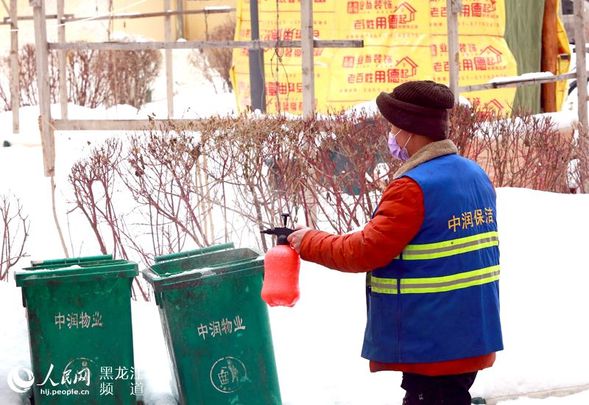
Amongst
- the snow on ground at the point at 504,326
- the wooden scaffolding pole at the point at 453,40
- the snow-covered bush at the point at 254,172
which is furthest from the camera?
the wooden scaffolding pole at the point at 453,40

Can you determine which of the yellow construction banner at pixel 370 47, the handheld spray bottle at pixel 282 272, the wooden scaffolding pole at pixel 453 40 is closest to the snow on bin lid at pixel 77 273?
→ the handheld spray bottle at pixel 282 272

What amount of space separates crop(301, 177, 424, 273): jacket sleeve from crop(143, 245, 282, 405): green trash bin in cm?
151

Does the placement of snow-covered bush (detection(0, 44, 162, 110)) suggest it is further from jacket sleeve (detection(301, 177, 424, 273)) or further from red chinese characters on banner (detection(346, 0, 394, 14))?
jacket sleeve (detection(301, 177, 424, 273))

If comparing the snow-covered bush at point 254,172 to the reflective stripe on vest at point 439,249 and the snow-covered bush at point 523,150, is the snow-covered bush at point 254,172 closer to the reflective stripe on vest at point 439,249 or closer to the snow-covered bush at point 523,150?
the snow-covered bush at point 523,150

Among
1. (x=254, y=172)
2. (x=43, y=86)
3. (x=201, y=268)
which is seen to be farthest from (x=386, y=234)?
(x=43, y=86)

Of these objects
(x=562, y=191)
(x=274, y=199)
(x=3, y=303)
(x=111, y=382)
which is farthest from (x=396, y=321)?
(x=562, y=191)

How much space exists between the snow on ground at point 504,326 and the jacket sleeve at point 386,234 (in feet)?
7.31

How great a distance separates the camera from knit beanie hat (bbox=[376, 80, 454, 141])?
13.6 ft

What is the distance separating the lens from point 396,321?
13.5 feet

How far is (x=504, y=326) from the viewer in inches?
271

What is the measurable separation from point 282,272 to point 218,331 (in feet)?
4.29

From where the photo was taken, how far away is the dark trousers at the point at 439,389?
4117mm

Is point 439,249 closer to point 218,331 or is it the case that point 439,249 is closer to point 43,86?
point 218,331

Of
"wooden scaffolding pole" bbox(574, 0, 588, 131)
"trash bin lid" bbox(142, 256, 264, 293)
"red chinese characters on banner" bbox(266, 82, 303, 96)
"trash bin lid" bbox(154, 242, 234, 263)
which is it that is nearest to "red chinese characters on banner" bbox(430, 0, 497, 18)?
"red chinese characters on banner" bbox(266, 82, 303, 96)
